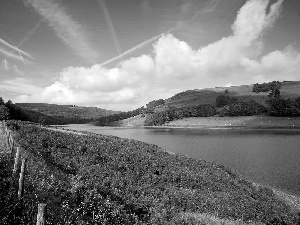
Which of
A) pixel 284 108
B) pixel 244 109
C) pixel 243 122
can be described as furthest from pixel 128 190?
pixel 244 109

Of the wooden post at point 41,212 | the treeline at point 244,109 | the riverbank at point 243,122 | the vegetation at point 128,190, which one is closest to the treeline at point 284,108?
the riverbank at point 243,122

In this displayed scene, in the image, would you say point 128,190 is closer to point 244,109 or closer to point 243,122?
point 243,122

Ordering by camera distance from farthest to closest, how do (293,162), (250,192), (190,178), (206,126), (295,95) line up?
(295,95)
(206,126)
(293,162)
(190,178)
(250,192)

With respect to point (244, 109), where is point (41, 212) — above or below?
below

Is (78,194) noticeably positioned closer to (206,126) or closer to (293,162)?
(293,162)

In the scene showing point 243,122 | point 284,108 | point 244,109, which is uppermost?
point 244,109

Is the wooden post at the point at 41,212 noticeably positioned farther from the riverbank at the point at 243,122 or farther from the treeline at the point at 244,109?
the treeline at the point at 244,109

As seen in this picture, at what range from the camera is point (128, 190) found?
22.1 meters

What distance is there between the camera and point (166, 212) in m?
17.5

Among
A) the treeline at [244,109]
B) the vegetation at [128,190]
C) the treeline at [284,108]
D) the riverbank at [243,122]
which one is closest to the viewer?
the vegetation at [128,190]

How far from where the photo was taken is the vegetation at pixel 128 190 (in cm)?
1438

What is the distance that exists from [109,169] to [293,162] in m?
35.3

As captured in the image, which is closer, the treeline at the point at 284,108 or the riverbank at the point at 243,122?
the riverbank at the point at 243,122

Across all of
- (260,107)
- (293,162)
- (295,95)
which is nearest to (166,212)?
(293,162)
